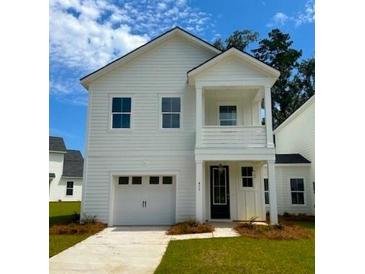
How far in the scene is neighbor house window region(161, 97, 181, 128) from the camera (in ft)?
45.4

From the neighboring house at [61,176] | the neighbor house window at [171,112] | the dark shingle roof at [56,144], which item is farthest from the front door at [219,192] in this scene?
the dark shingle roof at [56,144]

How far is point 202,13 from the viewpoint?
23.5ft

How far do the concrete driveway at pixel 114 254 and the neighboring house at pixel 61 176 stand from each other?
2486 centimetres

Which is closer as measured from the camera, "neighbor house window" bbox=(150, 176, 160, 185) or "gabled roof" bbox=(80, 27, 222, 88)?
"neighbor house window" bbox=(150, 176, 160, 185)

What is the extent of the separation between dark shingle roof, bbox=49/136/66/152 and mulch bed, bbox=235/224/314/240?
28.1 metres

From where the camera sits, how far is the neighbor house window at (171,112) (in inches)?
544

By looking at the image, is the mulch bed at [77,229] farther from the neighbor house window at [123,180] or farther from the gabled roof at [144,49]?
the gabled roof at [144,49]

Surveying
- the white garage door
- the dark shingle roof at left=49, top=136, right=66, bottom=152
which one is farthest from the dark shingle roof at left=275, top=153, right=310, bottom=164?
the dark shingle roof at left=49, top=136, right=66, bottom=152

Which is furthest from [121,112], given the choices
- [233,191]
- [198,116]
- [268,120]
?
[268,120]

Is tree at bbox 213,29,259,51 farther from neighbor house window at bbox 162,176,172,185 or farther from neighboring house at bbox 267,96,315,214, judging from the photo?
neighbor house window at bbox 162,176,172,185
